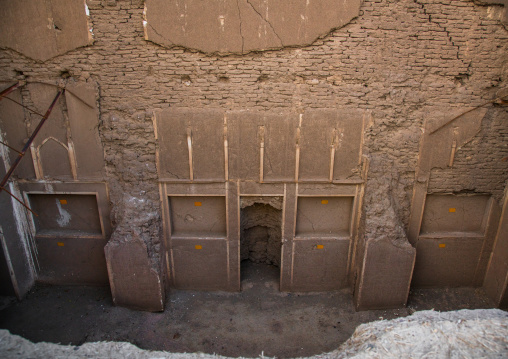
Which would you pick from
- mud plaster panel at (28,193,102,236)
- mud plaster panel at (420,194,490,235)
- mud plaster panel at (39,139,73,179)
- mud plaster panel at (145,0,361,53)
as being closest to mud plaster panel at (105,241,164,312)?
mud plaster panel at (28,193,102,236)

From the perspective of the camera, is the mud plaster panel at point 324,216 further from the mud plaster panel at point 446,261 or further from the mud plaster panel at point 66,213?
the mud plaster panel at point 66,213

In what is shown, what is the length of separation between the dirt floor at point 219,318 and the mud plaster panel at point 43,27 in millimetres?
4730

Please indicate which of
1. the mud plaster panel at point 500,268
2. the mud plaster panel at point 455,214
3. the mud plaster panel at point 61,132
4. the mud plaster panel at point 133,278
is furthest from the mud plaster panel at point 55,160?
the mud plaster panel at point 500,268

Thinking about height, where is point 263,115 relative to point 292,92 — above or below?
below

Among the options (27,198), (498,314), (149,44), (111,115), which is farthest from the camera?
(27,198)

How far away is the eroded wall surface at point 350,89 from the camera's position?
4695 mm

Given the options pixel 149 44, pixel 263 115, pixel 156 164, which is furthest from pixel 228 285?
pixel 149 44

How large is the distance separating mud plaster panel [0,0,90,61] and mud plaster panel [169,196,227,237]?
3.26 m

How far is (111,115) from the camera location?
5.11m

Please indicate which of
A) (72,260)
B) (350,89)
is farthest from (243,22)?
(72,260)

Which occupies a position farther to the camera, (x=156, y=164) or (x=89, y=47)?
(x=156, y=164)

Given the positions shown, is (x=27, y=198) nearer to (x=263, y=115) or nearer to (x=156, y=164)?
(x=156, y=164)

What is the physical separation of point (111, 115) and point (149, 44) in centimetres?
144

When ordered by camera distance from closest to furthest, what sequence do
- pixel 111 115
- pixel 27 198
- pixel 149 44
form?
pixel 149 44 → pixel 111 115 → pixel 27 198
